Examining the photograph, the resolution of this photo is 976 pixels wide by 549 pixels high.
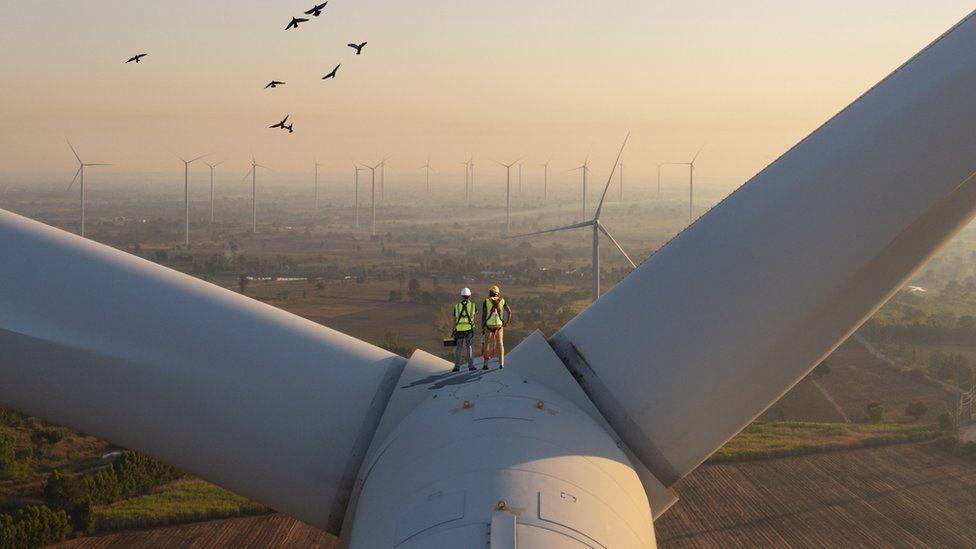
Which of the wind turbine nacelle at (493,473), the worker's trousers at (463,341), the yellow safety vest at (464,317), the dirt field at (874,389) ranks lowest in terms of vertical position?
the dirt field at (874,389)

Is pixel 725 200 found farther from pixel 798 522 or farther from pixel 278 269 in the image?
pixel 278 269

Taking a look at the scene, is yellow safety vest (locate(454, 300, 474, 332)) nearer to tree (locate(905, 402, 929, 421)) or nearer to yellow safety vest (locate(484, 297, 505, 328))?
yellow safety vest (locate(484, 297, 505, 328))

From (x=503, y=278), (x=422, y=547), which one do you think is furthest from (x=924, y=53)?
(x=503, y=278)

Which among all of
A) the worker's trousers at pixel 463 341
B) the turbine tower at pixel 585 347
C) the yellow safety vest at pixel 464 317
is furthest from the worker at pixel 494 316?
the turbine tower at pixel 585 347

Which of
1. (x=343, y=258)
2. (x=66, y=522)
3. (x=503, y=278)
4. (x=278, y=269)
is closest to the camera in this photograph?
(x=66, y=522)

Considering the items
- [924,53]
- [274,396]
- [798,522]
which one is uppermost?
[924,53]

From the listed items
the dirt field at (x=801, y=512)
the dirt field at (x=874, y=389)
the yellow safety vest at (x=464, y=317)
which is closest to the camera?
the yellow safety vest at (x=464, y=317)

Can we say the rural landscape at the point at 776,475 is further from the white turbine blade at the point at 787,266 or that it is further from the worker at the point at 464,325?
the white turbine blade at the point at 787,266
